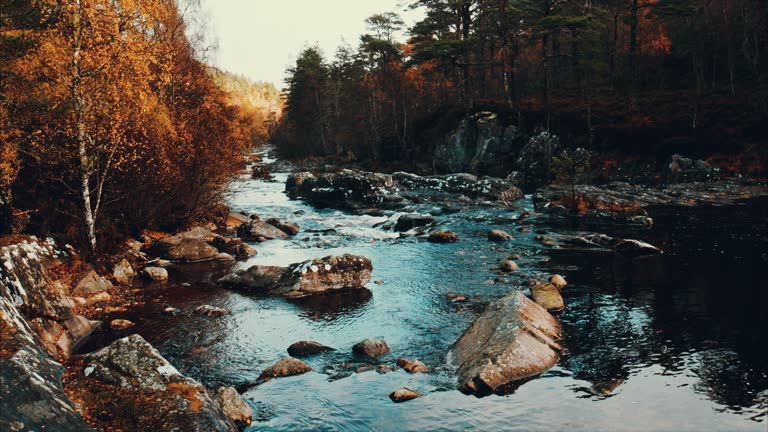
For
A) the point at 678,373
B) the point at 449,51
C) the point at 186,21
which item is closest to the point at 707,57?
the point at 449,51

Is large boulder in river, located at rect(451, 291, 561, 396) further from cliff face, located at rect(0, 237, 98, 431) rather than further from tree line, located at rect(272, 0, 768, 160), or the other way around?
tree line, located at rect(272, 0, 768, 160)

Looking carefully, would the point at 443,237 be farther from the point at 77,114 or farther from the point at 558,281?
the point at 77,114

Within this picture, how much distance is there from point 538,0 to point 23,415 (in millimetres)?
48258

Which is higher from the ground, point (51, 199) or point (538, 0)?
point (538, 0)

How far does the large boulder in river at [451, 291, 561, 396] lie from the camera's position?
9.91 m

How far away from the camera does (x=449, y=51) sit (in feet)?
172

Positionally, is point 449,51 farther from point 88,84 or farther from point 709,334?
point 709,334

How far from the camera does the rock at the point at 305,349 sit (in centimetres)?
1216

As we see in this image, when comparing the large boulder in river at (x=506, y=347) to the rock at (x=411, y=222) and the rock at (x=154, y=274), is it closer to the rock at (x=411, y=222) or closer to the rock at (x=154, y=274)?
the rock at (x=154, y=274)

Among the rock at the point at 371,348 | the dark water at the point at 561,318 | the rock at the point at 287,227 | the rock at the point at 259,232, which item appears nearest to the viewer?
the dark water at the point at 561,318

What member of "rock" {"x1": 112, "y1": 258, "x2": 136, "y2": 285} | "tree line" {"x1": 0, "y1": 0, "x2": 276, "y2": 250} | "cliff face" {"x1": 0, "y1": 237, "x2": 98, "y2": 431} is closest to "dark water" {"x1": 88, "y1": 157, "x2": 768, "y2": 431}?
"rock" {"x1": 112, "y1": 258, "x2": 136, "y2": 285}

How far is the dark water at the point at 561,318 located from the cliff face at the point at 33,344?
2.21 m

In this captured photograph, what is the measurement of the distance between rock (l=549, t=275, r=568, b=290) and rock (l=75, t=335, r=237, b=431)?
11.9 meters

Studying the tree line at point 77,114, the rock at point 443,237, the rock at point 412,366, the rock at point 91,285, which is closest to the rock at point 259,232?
the tree line at point 77,114
